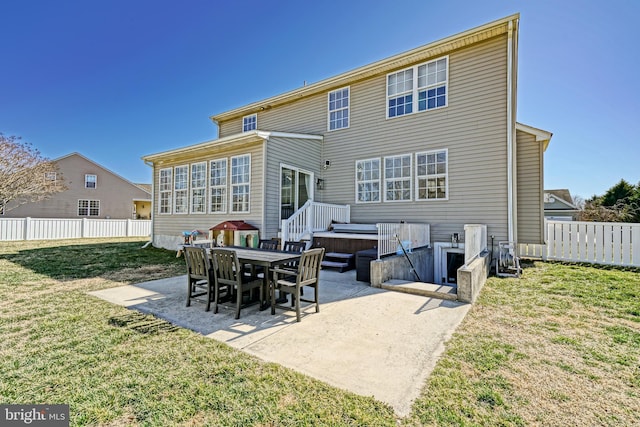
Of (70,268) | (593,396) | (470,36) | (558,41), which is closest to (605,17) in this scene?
(558,41)

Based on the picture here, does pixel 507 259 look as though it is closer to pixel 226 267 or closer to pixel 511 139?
pixel 511 139

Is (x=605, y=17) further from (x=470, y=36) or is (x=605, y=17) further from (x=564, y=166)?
(x=564, y=166)

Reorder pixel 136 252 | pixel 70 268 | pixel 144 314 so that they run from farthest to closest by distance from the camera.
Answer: pixel 136 252 → pixel 70 268 → pixel 144 314

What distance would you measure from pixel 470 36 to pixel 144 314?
10488 millimetres

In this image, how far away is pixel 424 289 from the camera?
5625 millimetres

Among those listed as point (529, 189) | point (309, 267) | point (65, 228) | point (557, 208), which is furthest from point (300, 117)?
point (557, 208)

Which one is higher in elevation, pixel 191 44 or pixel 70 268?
pixel 191 44

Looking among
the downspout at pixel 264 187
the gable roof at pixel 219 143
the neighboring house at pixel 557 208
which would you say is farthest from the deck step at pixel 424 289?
the neighboring house at pixel 557 208

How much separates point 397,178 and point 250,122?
26.0ft

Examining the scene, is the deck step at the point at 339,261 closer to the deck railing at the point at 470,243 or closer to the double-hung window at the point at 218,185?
the deck railing at the point at 470,243

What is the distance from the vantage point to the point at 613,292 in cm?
570

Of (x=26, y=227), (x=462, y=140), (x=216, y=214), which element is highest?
(x=462, y=140)

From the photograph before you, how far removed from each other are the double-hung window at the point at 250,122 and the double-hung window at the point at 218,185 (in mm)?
3703

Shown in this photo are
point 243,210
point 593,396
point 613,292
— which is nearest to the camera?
point 593,396
